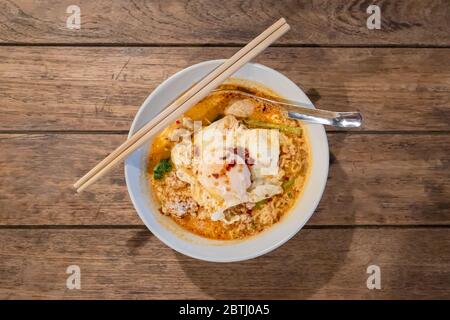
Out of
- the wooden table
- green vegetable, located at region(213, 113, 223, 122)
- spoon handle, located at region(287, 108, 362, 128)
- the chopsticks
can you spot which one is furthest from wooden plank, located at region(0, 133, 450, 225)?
green vegetable, located at region(213, 113, 223, 122)

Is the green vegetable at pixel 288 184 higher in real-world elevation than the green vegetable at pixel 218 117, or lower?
lower

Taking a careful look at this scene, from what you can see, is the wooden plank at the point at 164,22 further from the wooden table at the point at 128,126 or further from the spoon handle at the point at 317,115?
the spoon handle at the point at 317,115

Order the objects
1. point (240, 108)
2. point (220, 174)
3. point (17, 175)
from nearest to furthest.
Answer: point (220, 174), point (240, 108), point (17, 175)

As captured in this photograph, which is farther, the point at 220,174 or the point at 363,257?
the point at 363,257

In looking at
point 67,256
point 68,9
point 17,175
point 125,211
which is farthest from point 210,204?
point 68,9

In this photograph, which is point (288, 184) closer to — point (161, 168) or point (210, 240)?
point (210, 240)

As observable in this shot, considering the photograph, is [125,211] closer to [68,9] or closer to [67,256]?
[67,256]

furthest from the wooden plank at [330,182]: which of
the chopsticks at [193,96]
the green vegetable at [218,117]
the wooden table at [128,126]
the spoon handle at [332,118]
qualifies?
the green vegetable at [218,117]
